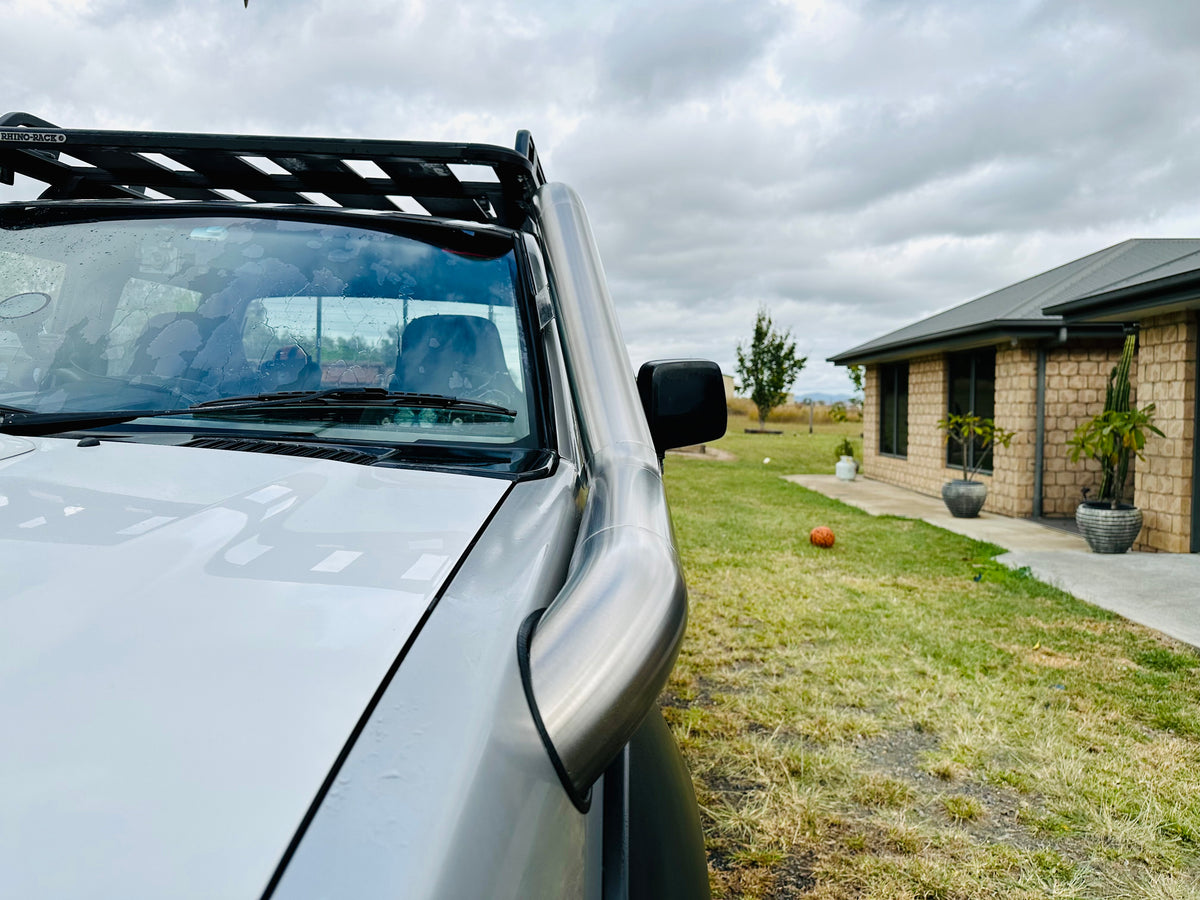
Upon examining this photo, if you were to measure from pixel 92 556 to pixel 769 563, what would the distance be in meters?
7.67

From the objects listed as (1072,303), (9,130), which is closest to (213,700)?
(9,130)

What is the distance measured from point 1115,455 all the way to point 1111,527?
0.86 meters

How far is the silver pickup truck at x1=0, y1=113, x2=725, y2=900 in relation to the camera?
0.61 metres

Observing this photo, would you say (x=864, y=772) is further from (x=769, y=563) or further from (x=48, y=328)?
(x=769, y=563)

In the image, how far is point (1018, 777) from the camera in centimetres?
346

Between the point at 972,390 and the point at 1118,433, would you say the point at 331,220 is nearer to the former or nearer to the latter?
the point at 1118,433

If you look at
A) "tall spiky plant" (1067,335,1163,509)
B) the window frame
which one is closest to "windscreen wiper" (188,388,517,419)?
"tall spiky plant" (1067,335,1163,509)

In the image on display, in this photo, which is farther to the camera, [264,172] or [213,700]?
[264,172]

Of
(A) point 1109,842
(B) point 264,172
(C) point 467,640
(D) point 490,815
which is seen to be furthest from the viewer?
(A) point 1109,842

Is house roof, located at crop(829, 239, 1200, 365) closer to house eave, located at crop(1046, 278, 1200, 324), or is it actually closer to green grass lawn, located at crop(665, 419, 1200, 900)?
house eave, located at crop(1046, 278, 1200, 324)

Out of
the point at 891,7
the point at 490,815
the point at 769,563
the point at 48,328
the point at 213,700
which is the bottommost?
the point at 769,563

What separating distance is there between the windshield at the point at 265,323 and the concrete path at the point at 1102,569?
5727 millimetres

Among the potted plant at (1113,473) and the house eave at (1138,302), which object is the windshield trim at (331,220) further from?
the potted plant at (1113,473)

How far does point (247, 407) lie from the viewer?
1.52 m
